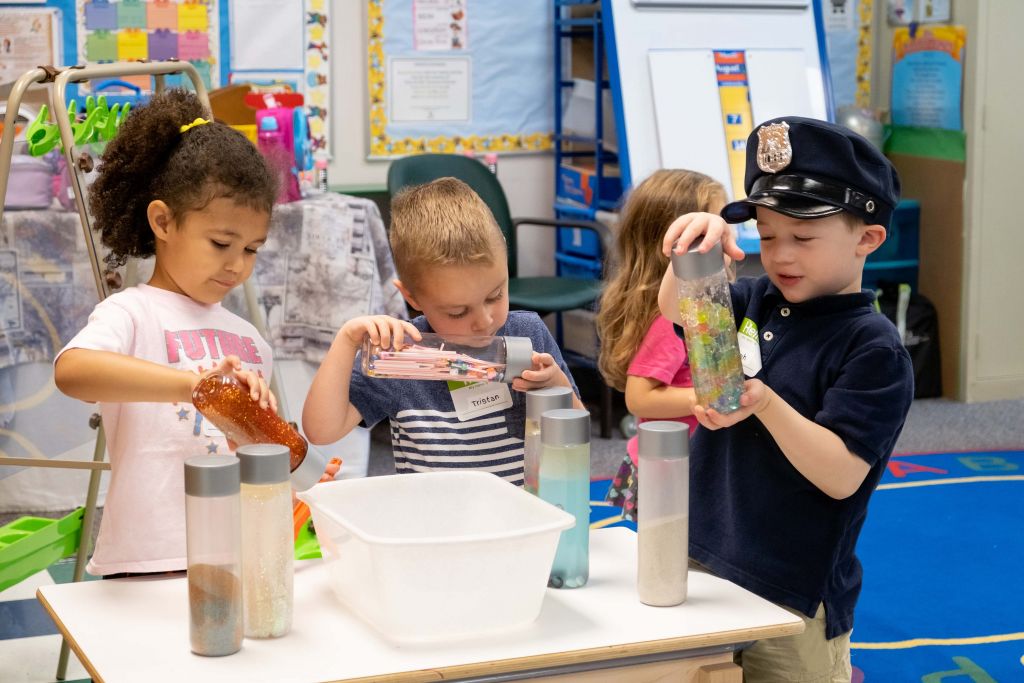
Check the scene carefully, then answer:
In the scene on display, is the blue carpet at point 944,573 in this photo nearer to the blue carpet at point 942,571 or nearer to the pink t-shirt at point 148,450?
the blue carpet at point 942,571

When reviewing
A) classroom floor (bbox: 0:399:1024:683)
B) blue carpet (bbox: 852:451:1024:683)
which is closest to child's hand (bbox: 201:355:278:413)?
classroom floor (bbox: 0:399:1024:683)

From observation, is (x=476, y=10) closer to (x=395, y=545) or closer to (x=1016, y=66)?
(x=1016, y=66)

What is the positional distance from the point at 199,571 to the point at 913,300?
4.01 m

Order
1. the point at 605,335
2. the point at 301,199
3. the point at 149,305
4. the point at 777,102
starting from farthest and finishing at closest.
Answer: the point at 777,102
the point at 301,199
the point at 605,335
the point at 149,305

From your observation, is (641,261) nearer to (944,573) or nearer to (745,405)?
(745,405)

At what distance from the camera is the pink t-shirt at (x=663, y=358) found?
205 centimetres

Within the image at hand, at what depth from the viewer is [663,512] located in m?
1.31

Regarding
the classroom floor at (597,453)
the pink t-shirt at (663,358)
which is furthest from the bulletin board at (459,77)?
the pink t-shirt at (663,358)

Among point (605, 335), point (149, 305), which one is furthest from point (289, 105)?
point (149, 305)

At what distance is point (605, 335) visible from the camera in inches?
90.0

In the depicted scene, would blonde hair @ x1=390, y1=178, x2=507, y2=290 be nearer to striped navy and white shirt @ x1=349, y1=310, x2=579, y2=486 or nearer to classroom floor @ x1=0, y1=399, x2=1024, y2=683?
striped navy and white shirt @ x1=349, y1=310, x2=579, y2=486

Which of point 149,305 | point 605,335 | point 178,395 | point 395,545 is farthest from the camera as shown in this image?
point 605,335

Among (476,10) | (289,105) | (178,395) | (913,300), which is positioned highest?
(476,10)

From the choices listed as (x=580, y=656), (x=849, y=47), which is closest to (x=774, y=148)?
(x=580, y=656)
